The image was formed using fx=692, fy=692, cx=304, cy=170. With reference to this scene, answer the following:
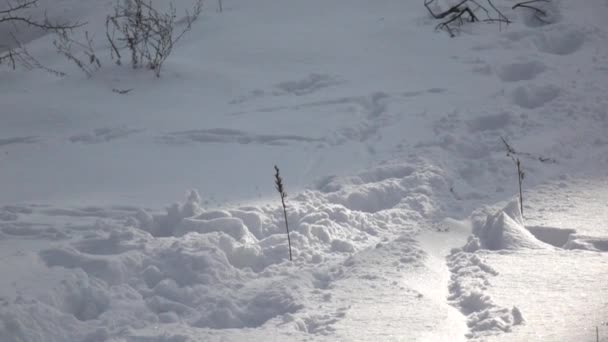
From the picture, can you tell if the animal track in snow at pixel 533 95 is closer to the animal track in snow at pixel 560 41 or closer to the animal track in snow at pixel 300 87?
the animal track in snow at pixel 560 41

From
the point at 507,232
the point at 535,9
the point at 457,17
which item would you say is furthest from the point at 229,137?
the point at 535,9

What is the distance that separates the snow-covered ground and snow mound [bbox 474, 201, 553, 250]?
1 cm

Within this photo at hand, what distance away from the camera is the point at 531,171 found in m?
4.31

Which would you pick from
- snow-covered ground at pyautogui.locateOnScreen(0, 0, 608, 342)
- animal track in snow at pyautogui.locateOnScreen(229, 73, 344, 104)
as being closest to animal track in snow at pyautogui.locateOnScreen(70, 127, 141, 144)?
snow-covered ground at pyautogui.locateOnScreen(0, 0, 608, 342)

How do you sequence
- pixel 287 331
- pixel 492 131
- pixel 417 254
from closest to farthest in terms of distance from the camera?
pixel 287 331, pixel 417 254, pixel 492 131

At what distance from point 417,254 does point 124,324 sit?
1420 millimetres

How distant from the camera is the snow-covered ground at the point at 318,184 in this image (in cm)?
277

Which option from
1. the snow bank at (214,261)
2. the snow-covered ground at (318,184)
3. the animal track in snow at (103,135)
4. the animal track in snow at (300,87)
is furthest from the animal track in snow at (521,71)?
the animal track in snow at (103,135)

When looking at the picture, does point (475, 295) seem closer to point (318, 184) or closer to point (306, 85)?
point (318, 184)

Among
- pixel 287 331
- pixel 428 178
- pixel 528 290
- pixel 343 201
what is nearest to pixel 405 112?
pixel 428 178

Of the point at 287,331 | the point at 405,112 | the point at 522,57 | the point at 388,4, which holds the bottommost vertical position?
the point at 287,331

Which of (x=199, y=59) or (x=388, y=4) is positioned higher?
(x=388, y=4)

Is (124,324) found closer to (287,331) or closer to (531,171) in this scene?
(287,331)

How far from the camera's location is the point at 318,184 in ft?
13.6
